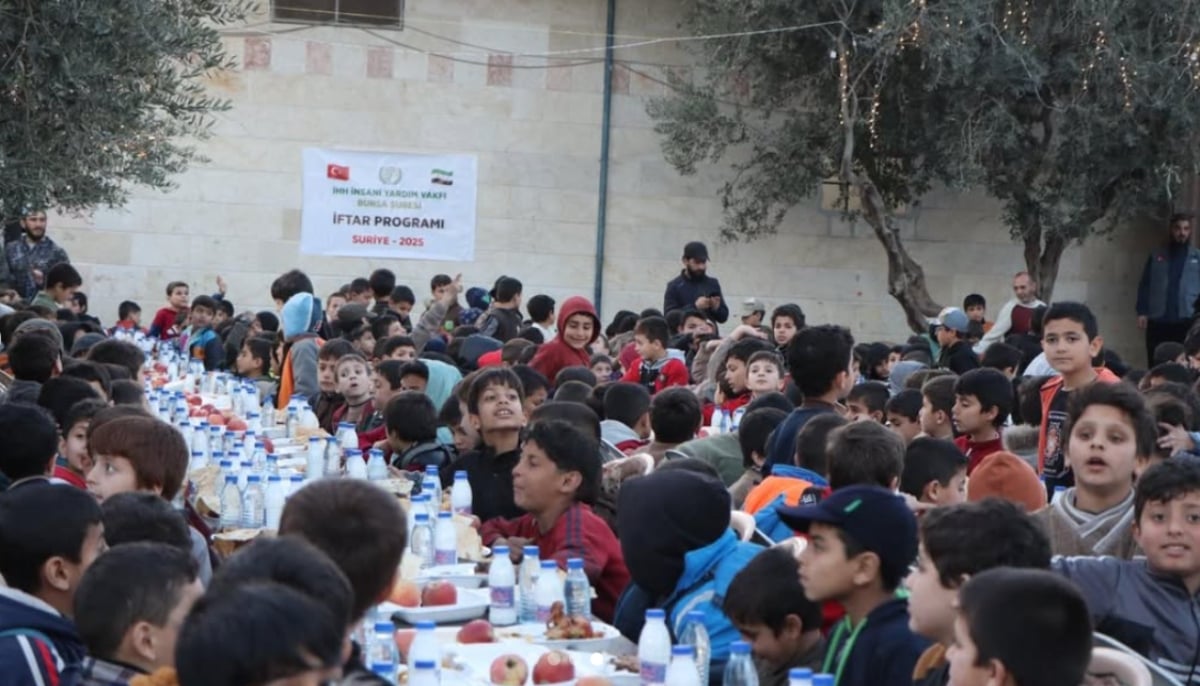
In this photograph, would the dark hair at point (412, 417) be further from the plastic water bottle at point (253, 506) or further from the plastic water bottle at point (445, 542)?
the plastic water bottle at point (445, 542)

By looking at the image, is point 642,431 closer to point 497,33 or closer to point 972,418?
point 972,418

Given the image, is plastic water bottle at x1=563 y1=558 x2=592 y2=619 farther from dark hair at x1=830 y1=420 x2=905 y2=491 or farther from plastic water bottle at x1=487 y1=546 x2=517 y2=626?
dark hair at x1=830 y1=420 x2=905 y2=491

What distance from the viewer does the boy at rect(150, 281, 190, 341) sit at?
20578mm

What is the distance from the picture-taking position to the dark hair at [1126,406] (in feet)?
20.3

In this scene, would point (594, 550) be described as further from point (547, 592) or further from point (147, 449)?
point (147, 449)

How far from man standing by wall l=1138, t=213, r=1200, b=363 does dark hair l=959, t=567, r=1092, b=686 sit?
2027cm

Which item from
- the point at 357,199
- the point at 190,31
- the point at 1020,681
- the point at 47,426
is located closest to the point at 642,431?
the point at 190,31

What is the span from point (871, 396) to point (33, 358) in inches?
200

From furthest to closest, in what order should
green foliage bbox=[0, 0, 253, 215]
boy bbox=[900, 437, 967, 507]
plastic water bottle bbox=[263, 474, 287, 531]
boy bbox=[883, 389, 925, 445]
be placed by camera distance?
boy bbox=[883, 389, 925, 445] < green foliage bbox=[0, 0, 253, 215] < plastic water bottle bbox=[263, 474, 287, 531] < boy bbox=[900, 437, 967, 507]

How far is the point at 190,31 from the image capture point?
9938mm

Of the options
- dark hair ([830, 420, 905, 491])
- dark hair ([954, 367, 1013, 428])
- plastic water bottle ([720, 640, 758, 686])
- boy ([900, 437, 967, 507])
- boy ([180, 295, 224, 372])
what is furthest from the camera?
boy ([180, 295, 224, 372])

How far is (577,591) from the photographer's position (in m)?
5.82

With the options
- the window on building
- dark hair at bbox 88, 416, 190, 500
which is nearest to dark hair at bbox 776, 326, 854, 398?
dark hair at bbox 88, 416, 190, 500

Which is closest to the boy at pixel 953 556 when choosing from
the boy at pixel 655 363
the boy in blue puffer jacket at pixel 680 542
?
the boy in blue puffer jacket at pixel 680 542
